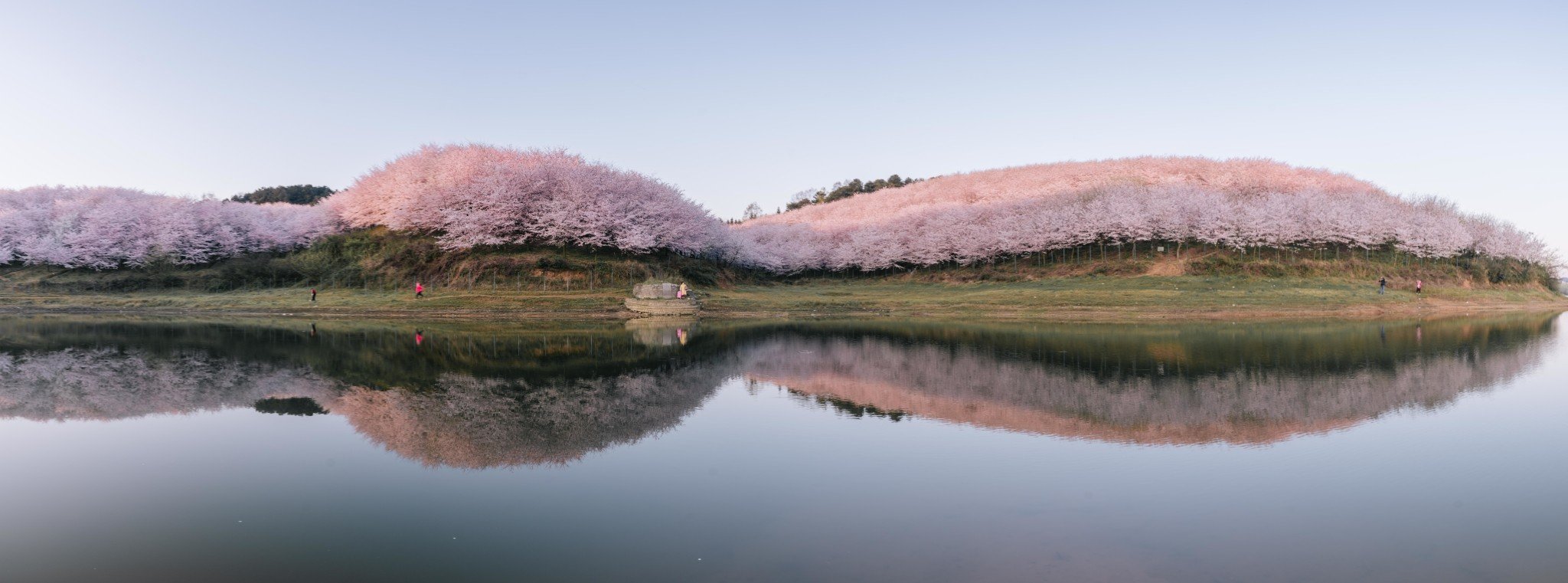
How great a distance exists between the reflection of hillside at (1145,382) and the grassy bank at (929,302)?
71.5 ft

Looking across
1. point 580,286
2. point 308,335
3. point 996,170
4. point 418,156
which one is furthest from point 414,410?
point 996,170

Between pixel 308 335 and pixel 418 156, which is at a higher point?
pixel 418 156

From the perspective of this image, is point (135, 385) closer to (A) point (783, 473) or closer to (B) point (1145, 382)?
(A) point (783, 473)

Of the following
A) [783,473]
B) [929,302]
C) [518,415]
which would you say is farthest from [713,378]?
[929,302]

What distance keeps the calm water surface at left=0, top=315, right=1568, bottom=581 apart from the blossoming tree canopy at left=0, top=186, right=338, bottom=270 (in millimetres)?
72033

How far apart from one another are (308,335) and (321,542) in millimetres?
36109

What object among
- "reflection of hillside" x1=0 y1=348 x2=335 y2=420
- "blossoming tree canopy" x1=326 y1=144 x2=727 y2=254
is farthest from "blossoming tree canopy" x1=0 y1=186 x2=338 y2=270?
"reflection of hillside" x1=0 y1=348 x2=335 y2=420

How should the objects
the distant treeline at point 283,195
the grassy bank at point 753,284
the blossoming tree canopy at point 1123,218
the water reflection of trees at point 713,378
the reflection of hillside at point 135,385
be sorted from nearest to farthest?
the water reflection of trees at point 713,378
the reflection of hillside at point 135,385
the grassy bank at point 753,284
the blossoming tree canopy at point 1123,218
the distant treeline at point 283,195

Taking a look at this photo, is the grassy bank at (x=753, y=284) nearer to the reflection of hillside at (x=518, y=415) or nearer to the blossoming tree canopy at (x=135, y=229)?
the blossoming tree canopy at (x=135, y=229)

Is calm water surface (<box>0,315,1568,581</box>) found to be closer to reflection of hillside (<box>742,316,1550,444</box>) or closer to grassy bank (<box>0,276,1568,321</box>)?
reflection of hillside (<box>742,316,1550,444</box>)

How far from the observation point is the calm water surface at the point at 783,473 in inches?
352

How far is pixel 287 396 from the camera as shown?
2086 centimetres

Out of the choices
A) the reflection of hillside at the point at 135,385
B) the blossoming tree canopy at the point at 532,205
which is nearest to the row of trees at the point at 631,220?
the blossoming tree canopy at the point at 532,205

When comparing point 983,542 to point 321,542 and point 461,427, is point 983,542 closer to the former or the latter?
point 321,542
